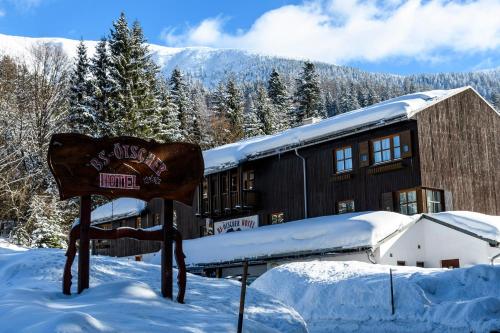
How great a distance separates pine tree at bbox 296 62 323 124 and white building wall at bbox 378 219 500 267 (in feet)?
136

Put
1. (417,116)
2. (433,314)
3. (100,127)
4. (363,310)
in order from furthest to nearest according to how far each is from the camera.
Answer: (100,127) → (417,116) → (363,310) → (433,314)

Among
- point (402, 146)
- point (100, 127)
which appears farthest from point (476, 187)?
point (100, 127)

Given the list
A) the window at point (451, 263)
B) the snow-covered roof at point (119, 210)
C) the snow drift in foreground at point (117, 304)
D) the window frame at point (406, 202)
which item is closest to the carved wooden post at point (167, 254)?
the snow drift in foreground at point (117, 304)

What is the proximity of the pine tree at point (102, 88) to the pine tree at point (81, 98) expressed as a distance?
68cm

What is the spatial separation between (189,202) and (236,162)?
2212 centimetres

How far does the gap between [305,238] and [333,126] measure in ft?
21.9

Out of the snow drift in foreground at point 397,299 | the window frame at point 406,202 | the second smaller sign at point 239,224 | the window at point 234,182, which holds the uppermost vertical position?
the window at point 234,182

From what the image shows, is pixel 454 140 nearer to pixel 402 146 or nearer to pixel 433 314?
pixel 402 146

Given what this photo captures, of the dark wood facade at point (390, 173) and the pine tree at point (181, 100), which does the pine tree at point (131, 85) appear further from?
the dark wood facade at point (390, 173)

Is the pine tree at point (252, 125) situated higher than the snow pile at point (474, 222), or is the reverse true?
→ the pine tree at point (252, 125)

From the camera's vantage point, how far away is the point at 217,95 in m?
79.8

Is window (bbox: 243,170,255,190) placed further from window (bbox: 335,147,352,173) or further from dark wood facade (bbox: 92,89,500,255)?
window (bbox: 335,147,352,173)

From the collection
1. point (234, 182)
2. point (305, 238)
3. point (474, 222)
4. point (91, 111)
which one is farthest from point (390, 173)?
point (91, 111)

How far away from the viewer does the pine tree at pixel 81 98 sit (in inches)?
2083
